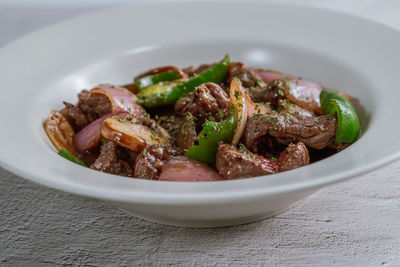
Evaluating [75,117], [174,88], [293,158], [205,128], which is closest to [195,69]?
[174,88]

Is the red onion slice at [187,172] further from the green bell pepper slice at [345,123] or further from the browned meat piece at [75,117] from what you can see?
the browned meat piece at [75,117]

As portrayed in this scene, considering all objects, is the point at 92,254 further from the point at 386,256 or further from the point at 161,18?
the point at 161,18

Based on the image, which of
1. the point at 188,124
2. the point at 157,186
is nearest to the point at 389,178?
the point at 188,124

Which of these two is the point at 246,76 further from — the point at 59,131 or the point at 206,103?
the point at 59,131

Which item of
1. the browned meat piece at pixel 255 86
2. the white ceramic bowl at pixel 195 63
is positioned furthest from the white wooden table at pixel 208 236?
the browned meat piece at pixel 255 86

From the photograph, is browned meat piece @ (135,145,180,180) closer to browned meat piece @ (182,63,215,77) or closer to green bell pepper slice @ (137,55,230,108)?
green bell pepper slice @ (137,55,230,108)

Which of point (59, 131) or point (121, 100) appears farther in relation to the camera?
point (121, 100)

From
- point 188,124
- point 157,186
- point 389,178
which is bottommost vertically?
point 389,178
